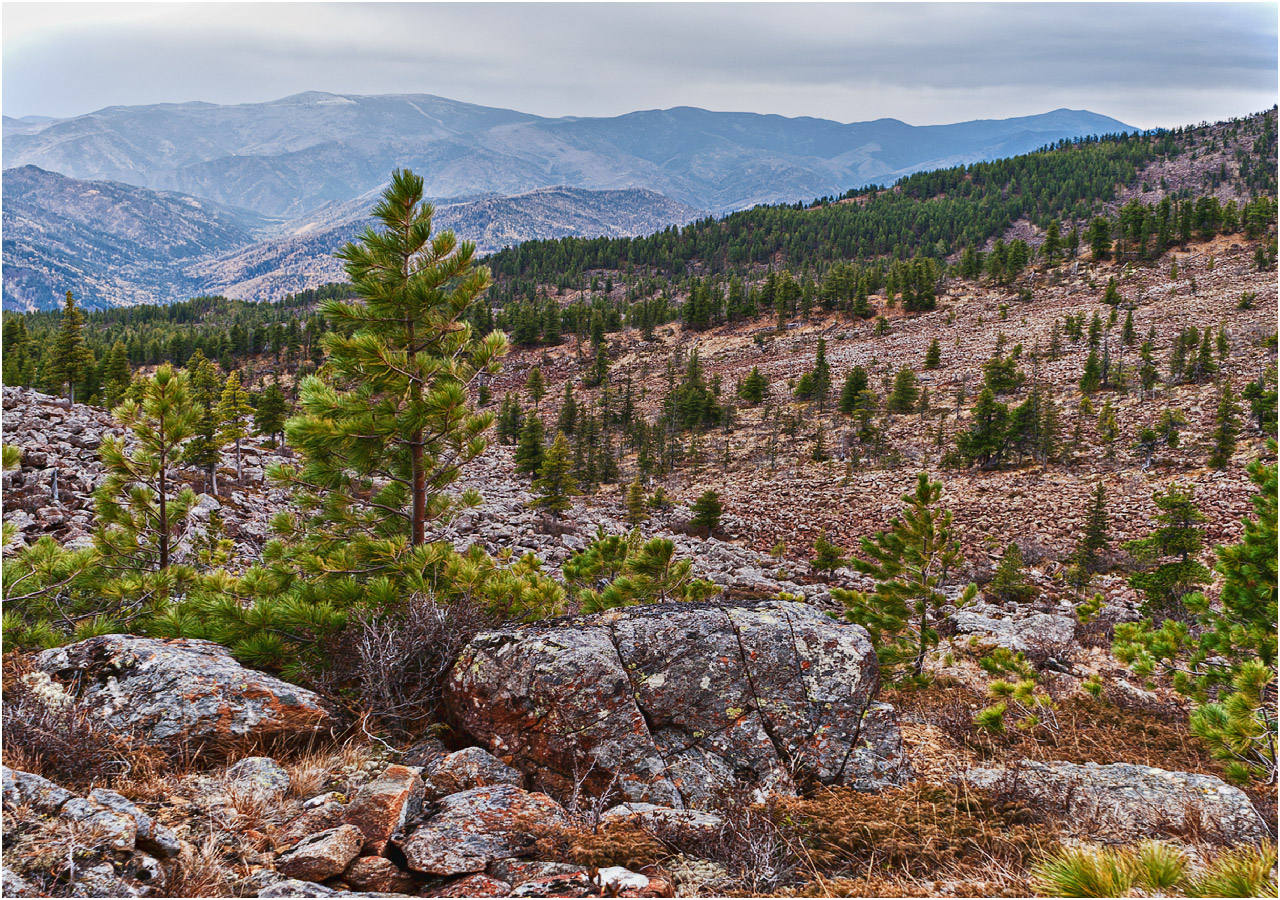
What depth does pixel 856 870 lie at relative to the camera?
14.0 ft

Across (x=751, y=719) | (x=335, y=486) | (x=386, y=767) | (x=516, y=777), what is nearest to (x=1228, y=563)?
(x=751, y=719)

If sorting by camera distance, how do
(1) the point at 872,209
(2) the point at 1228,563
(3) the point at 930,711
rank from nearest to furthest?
(2) the point at 1228,563, (3) the point at 930,711, (1) the point at 872,209

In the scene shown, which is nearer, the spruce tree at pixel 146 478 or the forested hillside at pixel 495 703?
the forested hillside at pixel 495 703

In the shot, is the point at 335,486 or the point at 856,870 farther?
the point at 335,486

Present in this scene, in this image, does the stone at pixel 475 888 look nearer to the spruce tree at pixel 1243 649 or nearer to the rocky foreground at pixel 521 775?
the rocky foreground at pixel 521 775

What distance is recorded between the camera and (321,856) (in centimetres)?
382

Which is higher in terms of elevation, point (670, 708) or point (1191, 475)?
point (670, 708)

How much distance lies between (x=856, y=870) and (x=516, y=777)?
2608 millimetres

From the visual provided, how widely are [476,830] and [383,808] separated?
2.10ft

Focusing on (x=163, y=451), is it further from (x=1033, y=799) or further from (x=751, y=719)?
(x=1033, y=799)

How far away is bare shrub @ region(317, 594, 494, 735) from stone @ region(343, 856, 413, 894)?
194 cm

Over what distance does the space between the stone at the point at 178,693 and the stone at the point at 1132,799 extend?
5702 mm

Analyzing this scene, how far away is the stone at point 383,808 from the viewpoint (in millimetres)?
4141

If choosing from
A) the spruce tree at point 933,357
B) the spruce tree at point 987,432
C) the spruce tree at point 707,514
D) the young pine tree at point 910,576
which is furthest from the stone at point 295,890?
the spruce tree at point 933,357
